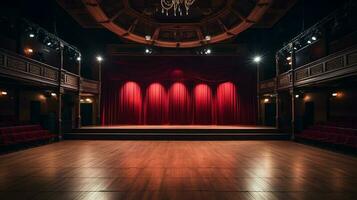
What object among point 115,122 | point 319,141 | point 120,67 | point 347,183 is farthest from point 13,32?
point 319,141

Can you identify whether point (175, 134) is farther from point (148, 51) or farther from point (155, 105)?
point (148, 51)

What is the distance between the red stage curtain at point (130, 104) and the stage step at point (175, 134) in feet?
10.5

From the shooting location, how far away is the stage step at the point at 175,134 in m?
10.0

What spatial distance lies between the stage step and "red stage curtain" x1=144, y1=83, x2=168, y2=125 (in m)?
3.34

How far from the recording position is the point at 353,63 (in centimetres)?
654

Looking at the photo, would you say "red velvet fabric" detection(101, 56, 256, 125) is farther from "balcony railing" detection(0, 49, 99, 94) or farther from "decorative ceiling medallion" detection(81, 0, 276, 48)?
"decorative ceiling medallion" detection(81, 0, 276, 48)

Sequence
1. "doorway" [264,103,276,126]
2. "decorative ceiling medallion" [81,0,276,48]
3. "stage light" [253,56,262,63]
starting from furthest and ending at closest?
"doorway" [264,103,276,126] < "stage light" [253,56,262,63] < "decorative ceiling medallion" [81,0,276,48]

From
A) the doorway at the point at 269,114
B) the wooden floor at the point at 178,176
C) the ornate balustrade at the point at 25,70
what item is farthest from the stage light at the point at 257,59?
the ornate balustrade at the point at 25,70

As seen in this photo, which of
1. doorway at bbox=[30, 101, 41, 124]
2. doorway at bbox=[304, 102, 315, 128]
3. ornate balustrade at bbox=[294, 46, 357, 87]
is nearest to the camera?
ornate balustrade at bbox=[294, 46, 357, 87]

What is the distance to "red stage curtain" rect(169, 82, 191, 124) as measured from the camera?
14.1m

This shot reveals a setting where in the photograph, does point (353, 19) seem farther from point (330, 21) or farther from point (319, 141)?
point (319, 141)

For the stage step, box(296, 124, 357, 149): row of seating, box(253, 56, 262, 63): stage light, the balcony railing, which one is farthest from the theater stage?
box(253, 56, 262, 63): stage light

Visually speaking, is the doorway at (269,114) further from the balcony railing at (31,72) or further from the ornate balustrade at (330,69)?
the balcony railing at (31,72)

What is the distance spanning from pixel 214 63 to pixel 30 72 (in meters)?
9.88
